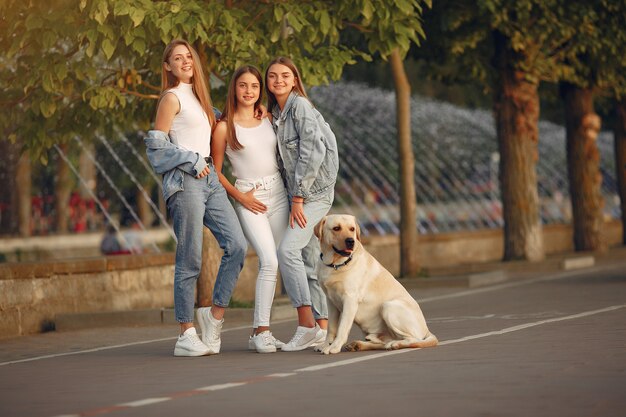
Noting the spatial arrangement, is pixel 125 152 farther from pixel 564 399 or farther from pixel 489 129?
pixel 564 399

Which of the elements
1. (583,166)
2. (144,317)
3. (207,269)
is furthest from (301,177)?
(583,166)

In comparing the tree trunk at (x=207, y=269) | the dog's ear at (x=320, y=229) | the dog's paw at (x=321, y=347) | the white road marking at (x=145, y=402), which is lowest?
the white road marking at (x=145, y=402)

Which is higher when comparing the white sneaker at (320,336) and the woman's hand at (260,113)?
the woman's hand at (260,113)

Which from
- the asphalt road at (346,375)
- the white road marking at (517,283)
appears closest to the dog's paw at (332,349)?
the asphalt road at (346,375)

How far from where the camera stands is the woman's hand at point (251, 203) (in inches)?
468

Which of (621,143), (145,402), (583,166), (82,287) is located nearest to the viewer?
(145,402)

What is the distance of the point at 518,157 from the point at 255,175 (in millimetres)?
16054

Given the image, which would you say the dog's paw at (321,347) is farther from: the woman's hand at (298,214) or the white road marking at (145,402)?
the white road marking at (145,402)

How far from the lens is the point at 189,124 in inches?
465

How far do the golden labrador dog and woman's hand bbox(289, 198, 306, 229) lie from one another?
0.34 m

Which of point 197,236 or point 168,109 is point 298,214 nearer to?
point 197,236

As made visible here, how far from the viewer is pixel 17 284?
16.1 meters

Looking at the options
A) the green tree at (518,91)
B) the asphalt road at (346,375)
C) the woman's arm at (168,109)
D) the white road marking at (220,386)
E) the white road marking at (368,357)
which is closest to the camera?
the asphalt road at (346,375)

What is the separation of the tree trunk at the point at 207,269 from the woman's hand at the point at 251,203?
545cm
